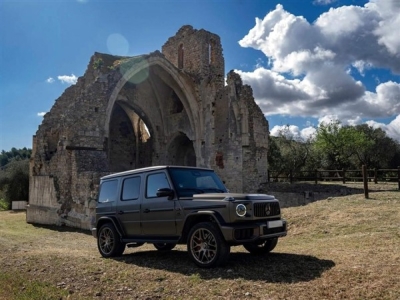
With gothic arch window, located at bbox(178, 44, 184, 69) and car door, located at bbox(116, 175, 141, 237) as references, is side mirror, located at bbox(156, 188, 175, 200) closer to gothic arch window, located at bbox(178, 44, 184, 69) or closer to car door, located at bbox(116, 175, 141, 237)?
car door, located at bbox(116, 175, 141, 237)

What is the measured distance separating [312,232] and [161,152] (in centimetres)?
1960

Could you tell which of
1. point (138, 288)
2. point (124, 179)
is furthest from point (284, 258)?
point (124, 179)

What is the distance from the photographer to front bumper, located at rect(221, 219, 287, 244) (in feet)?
18.0

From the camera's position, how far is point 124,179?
7656 millimetres

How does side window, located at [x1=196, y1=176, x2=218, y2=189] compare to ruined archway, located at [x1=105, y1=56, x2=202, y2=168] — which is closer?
side window, located at [x1=196, y1=176, x2=218, y2=189]

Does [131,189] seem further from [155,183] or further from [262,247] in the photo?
[262,247]

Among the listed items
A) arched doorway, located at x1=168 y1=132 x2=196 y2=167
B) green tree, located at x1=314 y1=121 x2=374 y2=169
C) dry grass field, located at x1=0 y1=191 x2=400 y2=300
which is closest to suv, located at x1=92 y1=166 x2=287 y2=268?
dry grass field, located at x1=0 y1=191 x2=400 y2=300

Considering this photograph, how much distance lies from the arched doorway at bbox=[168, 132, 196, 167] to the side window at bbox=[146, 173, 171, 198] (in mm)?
20814

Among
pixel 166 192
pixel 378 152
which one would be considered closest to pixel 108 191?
pixel 166 192

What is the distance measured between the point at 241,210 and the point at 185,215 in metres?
1.00

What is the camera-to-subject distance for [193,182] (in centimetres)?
679

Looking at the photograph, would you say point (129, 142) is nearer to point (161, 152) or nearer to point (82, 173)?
point (161, 152)

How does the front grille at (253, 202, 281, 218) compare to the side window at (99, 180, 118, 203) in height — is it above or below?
below

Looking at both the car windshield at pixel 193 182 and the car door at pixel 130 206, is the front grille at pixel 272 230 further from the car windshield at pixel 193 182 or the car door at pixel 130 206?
the car door at pixel 130 206
